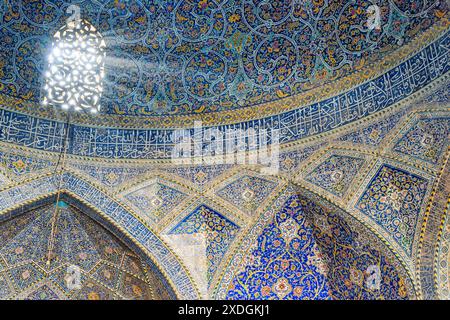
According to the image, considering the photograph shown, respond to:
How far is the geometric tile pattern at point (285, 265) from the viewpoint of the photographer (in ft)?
36.2

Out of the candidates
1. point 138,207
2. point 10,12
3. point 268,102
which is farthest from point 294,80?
point 10,12

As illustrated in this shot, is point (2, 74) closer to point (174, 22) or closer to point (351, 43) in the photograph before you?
point (174, 22)

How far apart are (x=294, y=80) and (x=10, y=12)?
180 inches

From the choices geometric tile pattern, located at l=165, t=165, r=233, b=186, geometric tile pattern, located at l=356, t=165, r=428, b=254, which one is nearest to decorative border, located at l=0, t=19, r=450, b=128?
Result: geometric tile pattern, located at l=165, t=165, r=233, b=186

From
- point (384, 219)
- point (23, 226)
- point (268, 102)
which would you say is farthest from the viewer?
point (268, 102)

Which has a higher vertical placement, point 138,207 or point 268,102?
point 268,102

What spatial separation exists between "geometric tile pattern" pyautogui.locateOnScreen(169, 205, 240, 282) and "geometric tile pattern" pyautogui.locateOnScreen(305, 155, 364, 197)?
4.75 feet

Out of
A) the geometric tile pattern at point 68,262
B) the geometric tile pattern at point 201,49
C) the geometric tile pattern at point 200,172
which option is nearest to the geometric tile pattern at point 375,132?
the geometric tile pattern at point 201,49

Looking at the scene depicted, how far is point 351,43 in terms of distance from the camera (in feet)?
37.5

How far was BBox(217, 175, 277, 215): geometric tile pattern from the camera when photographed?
1136 cm

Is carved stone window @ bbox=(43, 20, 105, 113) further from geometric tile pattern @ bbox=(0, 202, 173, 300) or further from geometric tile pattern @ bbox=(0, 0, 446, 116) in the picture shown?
geometric tile pattern @ bbox=(0, 202, 173, 300)
